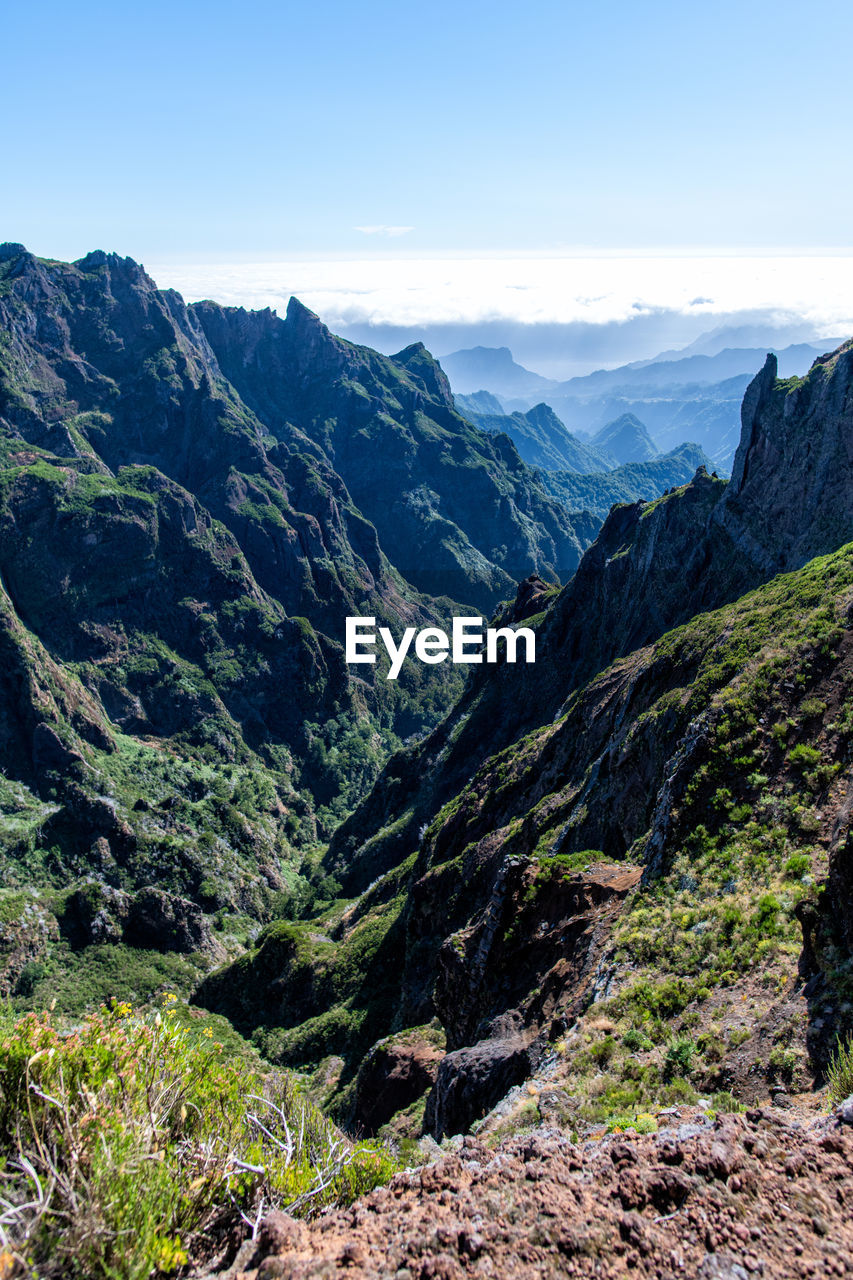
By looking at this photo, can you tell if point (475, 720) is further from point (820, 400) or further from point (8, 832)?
point (8, 832)

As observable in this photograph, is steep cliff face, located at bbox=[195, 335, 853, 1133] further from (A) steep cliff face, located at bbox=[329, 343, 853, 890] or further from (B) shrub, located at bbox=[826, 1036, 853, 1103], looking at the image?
(B) shrub, located at bbox=[826, 1036, 853, 1103]

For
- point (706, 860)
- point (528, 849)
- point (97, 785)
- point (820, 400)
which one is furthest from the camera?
point (97, 785)

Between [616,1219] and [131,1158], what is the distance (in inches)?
215

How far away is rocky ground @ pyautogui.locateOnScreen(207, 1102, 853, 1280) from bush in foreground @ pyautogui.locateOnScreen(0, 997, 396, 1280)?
Answer: 0.89m

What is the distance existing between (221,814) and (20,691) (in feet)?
180

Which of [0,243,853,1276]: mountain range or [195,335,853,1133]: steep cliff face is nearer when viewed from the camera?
[0,243,853,1276]: mountain range

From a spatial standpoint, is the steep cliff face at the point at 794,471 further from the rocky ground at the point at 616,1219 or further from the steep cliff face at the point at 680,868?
the rocky ground at the point at 616,1219

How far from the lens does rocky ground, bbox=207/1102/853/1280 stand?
6.95m

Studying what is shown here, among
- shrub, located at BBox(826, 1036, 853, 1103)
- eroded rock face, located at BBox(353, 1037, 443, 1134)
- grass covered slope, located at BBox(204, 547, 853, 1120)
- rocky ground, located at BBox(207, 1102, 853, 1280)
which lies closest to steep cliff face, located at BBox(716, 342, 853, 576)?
grass covered slope, located at BBox(204, 547, 853, 1120)

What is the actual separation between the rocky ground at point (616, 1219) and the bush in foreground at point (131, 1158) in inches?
35.2

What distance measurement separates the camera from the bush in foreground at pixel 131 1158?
653 cm

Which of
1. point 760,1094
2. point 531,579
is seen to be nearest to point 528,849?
point 760,1094

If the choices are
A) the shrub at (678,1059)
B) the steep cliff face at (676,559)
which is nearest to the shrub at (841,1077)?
the shrub at (678,1059)

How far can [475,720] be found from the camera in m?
96.9
